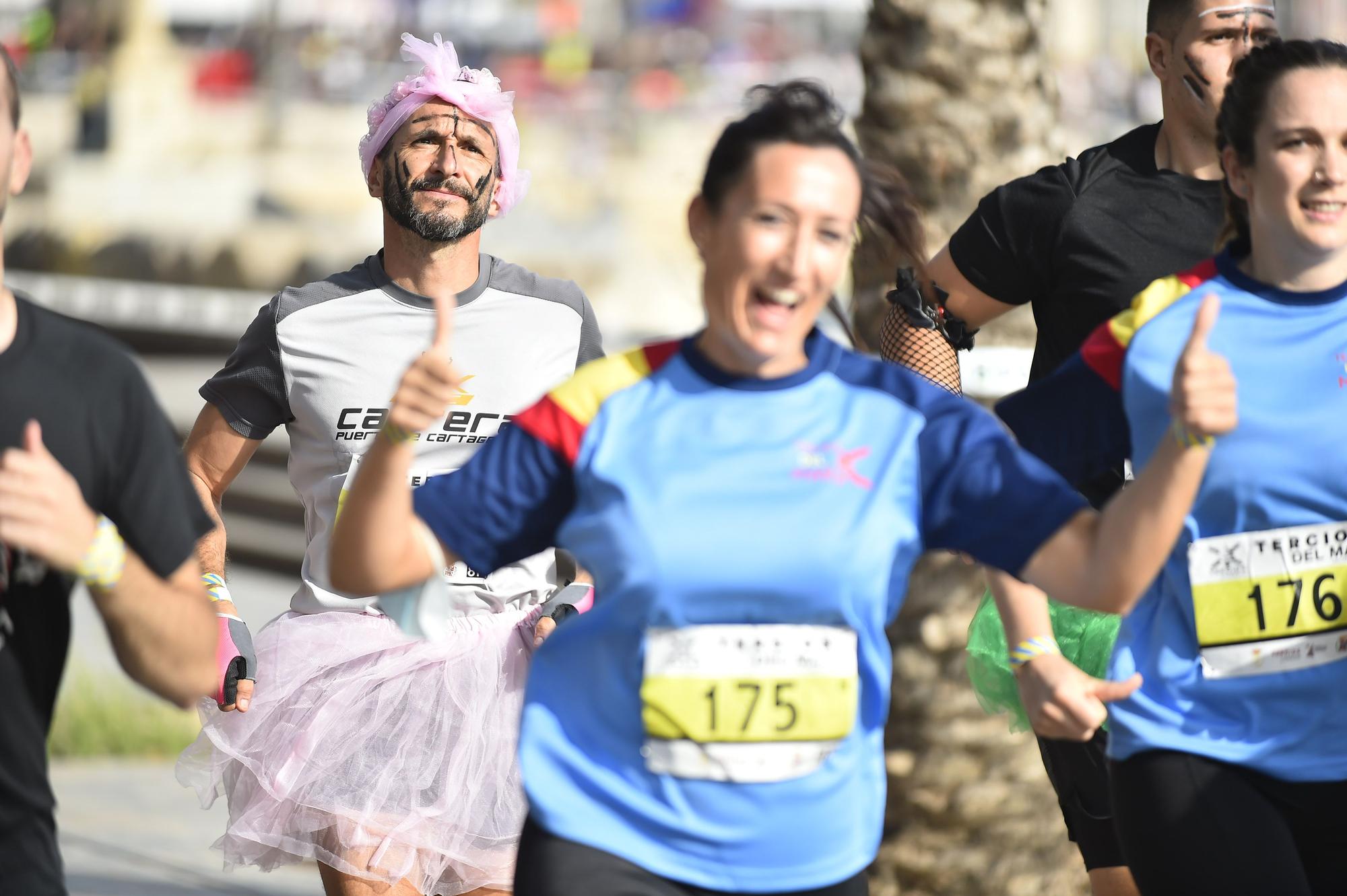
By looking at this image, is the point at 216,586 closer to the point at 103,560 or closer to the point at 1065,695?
the point at 103,560

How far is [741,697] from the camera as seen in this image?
2.96 m

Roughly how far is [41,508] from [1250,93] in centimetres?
207

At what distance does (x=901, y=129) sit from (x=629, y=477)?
3861 millimetres

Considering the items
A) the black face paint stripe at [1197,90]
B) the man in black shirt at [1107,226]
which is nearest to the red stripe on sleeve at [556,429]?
the man in black shirt at [1107,226]

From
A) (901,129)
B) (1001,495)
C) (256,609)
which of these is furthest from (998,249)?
(256,609)

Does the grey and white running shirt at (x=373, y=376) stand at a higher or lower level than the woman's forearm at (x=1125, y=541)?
lower

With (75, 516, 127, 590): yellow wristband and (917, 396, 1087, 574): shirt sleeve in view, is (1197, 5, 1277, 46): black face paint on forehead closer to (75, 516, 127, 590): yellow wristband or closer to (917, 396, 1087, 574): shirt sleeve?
(917, 396, 1087, 574): shirt sleeve

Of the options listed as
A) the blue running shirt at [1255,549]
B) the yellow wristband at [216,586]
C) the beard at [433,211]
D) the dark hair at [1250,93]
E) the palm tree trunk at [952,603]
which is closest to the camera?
the blue running shirt at [1255,549]

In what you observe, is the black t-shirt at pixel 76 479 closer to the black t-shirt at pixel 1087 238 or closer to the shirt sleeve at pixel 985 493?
the shirt sleeve at pixel 985 493

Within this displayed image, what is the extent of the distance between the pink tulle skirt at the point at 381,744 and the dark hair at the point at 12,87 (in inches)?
78.4

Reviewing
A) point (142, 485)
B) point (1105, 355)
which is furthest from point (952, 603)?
point (142, 485)

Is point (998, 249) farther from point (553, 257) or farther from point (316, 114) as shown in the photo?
point (316, 114)

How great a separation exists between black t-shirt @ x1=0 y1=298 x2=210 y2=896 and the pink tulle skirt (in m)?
1.66

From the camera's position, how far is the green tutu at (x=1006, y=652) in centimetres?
423
